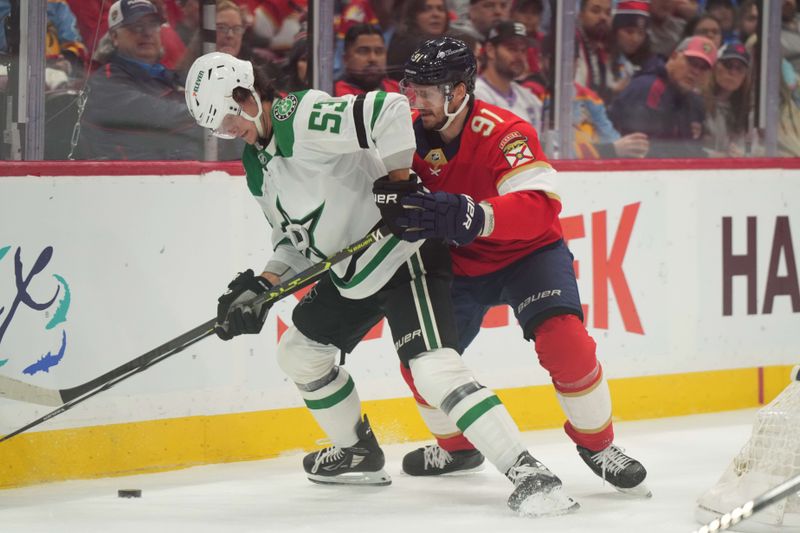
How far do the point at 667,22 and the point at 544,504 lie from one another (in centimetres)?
266

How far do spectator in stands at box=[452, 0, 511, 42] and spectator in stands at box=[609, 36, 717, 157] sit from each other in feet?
1.80

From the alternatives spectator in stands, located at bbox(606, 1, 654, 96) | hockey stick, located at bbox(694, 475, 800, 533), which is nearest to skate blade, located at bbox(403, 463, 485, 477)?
hockey stick, located at bbox(694, 475, 800, 533)

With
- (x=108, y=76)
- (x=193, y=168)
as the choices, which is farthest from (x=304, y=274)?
(x=108, y=76)

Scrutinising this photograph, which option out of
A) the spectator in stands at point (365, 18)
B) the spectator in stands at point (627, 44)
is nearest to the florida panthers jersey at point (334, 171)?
the spectator in stands at point (365, 18)

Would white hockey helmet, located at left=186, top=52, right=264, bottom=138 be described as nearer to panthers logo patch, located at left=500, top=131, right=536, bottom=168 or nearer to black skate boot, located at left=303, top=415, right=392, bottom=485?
panthers logo patch, located at left=500, top=131, right=536, bottom=168

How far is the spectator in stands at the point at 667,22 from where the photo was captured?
5090mm

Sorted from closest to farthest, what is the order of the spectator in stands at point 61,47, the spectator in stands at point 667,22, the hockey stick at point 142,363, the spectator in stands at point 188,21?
the hockey stick at point 142,363, the spectator in stands at point 61,47, the spectator in stands at point 188,21, the spectator in stands at point 667,22

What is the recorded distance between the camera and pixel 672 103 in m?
5.10

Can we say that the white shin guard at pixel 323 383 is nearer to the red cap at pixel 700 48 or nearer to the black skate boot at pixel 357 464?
the black skate boot at pixel 357 464

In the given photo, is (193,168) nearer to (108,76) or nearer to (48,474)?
(108,76)

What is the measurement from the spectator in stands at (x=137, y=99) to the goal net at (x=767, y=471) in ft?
6.01

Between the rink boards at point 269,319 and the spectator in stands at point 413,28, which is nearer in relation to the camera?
the rink boards at point 269,319

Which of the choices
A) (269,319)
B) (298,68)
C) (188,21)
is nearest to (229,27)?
(188,21)

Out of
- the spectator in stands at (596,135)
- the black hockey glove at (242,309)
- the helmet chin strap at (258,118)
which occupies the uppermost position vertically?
the helmet chin strap at (258,118)
